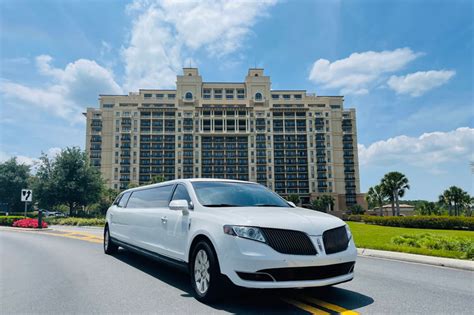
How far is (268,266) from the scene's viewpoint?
4.19 meters

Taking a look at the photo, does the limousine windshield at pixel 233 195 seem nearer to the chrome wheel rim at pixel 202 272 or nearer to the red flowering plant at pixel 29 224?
the chrome wheel rim at pixel 202 272

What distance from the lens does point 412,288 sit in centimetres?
584

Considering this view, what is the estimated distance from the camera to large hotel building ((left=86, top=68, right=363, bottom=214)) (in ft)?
344

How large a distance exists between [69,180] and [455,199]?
74.0m

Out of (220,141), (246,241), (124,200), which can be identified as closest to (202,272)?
(246,241)

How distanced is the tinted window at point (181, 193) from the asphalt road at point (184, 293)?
1485 mm

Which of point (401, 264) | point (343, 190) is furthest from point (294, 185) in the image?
point (401, 264)

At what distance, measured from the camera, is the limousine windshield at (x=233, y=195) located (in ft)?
18.4

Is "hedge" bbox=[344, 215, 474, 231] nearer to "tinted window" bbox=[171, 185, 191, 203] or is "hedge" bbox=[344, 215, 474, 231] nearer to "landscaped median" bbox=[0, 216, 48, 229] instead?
"landscaped median" bbox=[0, 216, 48, 229]

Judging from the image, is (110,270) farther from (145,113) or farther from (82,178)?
(145,113)

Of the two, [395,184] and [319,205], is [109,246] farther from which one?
[319,205]

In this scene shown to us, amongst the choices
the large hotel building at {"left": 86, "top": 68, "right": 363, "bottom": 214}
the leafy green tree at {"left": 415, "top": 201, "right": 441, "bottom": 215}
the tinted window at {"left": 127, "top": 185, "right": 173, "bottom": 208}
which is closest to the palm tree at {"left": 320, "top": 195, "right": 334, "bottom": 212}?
the large hotel building at {"left": 86, "top": 68, "right": 363, "bottom": 214}

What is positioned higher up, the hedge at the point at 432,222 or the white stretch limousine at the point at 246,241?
the white stretch limousine at the point at 246,241

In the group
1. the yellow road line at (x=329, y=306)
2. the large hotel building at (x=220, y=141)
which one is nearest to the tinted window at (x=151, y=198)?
the yellow road line at (x=329, y=306)
